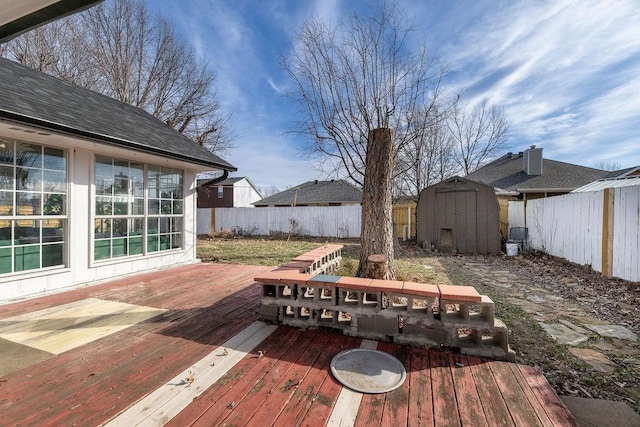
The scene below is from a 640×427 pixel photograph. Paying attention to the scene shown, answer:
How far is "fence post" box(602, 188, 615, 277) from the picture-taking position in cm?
552

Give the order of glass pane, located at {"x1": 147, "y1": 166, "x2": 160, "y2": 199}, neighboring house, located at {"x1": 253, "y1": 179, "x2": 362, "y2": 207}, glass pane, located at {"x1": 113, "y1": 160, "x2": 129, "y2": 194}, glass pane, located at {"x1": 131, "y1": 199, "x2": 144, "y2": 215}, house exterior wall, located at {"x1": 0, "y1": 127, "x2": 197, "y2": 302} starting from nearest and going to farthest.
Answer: house exterior wall, located at {"x1": 0, "y1": 127, "x2": 197, "y2": 302} < glass pane, located at {"x1": 113, "y1": 160, "x2": 129, "y2": 194} < glass pane, located at {"x1": 131, "y1": 199, "x2": 144, "y2": 215} < glass pane, located at {"x1": 147, "y1": 166, "x2": 160, "y2": 199} < neighboring house, located at {"x1": 253, "y1": 179, "x2": 362, "y2": 207}

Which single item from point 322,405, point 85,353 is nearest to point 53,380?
point 85,353

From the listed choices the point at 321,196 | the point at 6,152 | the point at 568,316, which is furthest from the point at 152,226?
the point at 321,196

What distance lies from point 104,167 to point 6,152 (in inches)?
49.4

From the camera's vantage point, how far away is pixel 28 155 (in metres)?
4.16

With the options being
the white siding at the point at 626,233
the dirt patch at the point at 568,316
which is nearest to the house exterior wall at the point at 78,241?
the dirt patch at the point at 568,316

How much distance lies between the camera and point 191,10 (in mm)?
7316

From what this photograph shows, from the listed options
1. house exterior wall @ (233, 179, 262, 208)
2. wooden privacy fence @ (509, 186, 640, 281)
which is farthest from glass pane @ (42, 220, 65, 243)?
house exterior wall @ (233, 179, 262, 208)

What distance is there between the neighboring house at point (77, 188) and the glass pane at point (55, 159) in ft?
0.04

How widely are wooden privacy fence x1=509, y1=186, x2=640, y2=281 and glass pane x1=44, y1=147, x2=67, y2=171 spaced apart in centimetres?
944

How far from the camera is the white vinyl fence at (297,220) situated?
14242 millimetres

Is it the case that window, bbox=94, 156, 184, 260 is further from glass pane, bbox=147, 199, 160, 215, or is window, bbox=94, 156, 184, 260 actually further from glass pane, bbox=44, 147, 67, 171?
glass pane, bbox=44, 147, 67, 171

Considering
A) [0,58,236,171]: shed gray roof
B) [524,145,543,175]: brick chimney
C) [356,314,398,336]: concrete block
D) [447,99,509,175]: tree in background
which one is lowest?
[356,314,398,336]: concrete block

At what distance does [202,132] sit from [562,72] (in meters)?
14.7
